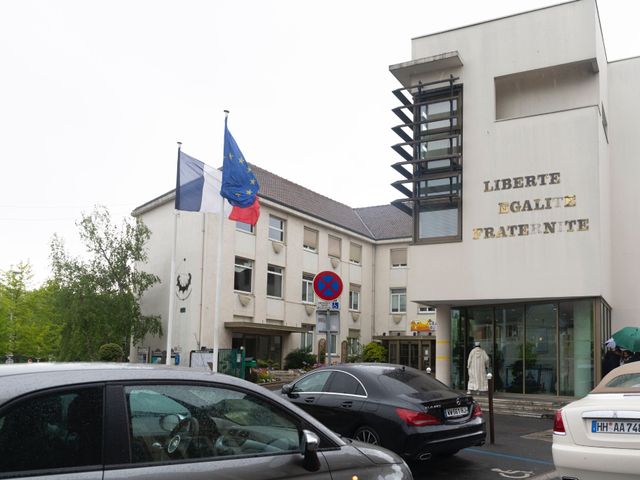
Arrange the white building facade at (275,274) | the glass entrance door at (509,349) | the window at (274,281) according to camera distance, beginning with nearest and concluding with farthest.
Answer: the glass entrance door at (509,349), the white building facade at (275,274), the window at (274,281)

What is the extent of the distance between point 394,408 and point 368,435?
54 cm

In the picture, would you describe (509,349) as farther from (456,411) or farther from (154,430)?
(154,430)

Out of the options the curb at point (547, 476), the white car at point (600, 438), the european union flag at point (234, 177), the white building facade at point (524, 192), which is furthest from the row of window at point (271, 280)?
the white car at point (600, 438)

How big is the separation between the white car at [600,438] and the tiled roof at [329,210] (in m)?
26.5

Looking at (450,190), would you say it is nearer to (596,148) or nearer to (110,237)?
(596,148)

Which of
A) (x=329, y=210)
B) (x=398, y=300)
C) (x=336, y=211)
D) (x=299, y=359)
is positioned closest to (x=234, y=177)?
(x=299, y=359)

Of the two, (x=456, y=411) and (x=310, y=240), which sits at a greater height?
(x=310, y=240)

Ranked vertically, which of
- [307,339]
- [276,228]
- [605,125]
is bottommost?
[307,339]

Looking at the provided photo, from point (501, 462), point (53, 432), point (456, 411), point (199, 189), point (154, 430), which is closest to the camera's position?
point (53, 432)

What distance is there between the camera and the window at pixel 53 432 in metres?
2.98

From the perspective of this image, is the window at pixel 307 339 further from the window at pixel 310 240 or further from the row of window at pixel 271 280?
the window at pixel 310 240

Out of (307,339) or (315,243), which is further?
(315,243)

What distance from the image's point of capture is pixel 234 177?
18.0 metres

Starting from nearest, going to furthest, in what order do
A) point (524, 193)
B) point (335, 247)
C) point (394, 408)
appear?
point (394, 408), point (524, 193), point (335, 247)
